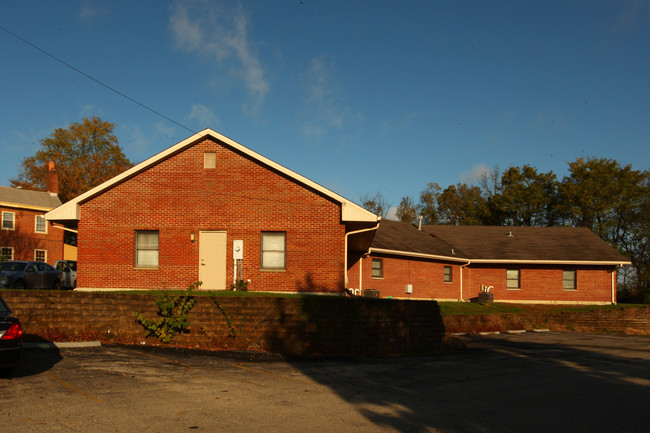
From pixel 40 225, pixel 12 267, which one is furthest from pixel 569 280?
pixel 40 225

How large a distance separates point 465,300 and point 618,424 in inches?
1080

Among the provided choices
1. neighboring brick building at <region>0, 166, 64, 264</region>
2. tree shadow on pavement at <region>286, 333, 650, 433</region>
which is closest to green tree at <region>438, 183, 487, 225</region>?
neighboring brick building at <region>0, 166, 64, 264</region>

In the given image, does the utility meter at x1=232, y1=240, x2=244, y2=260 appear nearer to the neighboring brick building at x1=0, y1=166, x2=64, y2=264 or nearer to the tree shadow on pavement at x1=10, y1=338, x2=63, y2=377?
the tree shadow on pavement at x1=10, y1=338, x2=63, y2=377

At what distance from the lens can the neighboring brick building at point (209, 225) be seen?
1962 cm

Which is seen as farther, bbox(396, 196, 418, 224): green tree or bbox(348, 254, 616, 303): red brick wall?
bbox(396, 196, 418, 224): green tree

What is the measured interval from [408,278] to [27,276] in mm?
18816

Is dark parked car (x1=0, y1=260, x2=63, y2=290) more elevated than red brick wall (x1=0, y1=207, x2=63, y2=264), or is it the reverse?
red brick wall (x1=0, y1=207, x2=63, y2=264)

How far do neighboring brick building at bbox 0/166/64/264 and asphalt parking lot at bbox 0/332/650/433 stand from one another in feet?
114

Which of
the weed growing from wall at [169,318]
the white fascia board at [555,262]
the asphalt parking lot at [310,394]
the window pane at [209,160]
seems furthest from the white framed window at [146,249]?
the white fascia board at [555,262]

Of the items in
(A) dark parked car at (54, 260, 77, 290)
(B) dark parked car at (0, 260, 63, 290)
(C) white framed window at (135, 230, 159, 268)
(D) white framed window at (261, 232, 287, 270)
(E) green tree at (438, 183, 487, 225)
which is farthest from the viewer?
(E) green tree at (438, 183, 487, 225)

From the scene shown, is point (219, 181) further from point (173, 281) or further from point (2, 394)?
point (2, 394)

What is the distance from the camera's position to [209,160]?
66.4ft

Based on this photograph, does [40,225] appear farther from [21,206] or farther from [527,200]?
[527,200]

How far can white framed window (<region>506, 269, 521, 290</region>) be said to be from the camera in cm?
3534
